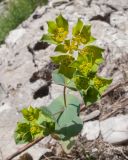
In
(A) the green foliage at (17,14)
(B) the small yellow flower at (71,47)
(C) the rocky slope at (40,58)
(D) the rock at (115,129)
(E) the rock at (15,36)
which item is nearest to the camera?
(B) the small yellow flower at (71,47)

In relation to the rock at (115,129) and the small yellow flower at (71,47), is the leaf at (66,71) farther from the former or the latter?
the rock at (115,129)

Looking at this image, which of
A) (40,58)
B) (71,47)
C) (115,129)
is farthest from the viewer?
(40,58)

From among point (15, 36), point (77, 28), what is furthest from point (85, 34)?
point (15, 36)

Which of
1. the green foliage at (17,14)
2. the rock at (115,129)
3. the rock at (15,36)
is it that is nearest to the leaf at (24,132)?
the rock at (115,129)

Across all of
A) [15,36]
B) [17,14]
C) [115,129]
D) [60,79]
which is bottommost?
[17,14]

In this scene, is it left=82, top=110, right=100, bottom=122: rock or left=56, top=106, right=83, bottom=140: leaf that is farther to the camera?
left=82, top=110, right=100, bottom=122: rock

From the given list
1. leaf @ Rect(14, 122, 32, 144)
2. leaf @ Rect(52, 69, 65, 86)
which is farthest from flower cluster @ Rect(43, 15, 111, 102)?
leaf @ Rect(14, 122, 32, 144)

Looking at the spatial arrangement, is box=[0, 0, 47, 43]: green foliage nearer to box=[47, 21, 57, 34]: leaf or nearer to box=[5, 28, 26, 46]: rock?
box=[5, 28, 26, 46]: rock

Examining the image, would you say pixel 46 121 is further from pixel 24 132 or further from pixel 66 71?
pixel 66 71
